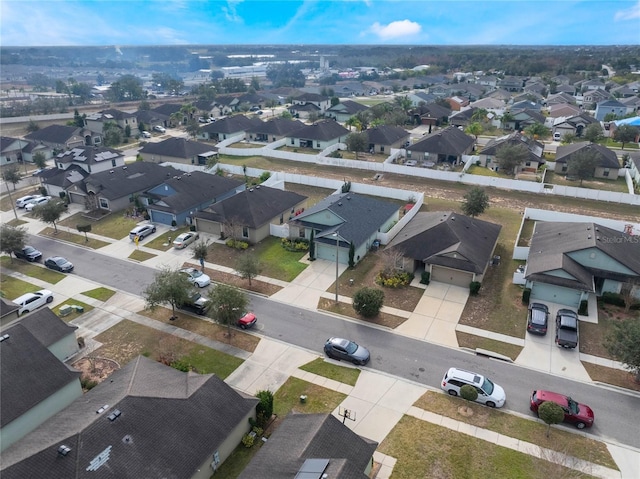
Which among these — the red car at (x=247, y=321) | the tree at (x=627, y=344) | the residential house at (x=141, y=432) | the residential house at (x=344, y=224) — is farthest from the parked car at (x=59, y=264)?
the tree at (x=627, y=344)

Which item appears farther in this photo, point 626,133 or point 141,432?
point 626,133

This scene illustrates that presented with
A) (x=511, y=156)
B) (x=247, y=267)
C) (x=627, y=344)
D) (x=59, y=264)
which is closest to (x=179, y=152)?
(x=59, y=264)

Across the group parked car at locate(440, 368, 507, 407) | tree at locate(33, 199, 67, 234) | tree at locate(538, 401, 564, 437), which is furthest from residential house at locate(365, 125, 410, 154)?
tree at locate(538, 401, 564, 437)

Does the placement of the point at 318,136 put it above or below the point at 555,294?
above

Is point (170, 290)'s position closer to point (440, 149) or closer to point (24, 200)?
point (24, 200)

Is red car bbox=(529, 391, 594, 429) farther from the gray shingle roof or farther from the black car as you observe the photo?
the black car

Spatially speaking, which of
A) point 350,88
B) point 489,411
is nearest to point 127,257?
point 489,411

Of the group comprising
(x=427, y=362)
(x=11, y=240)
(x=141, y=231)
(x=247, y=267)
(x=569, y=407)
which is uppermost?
(x=11, y=240)
